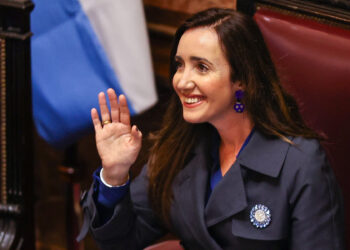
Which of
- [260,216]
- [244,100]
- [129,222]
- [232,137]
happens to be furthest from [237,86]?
[129,222]

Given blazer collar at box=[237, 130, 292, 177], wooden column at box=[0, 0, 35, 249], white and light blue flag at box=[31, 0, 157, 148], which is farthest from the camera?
white and light blue flag at box=[31, 0, 157, 148]

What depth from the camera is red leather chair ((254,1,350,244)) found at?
1.23 m

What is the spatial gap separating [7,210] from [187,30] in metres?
0.68

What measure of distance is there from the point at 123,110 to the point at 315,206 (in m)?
0.37

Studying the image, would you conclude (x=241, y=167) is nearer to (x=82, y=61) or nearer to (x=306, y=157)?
(x=306, y=157)

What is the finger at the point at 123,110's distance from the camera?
1.05 metres

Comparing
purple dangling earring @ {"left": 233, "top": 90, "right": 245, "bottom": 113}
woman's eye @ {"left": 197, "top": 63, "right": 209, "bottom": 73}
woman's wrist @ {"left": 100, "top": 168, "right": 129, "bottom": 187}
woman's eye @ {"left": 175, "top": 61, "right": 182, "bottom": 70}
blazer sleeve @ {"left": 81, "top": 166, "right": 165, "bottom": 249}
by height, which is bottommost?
blazer sleeve @ {"left": 81, "top": 166, "right": 165, "bottom": 249}

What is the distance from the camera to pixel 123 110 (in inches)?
41.9

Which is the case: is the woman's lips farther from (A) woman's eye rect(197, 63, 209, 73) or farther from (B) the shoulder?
(B) the shoulder

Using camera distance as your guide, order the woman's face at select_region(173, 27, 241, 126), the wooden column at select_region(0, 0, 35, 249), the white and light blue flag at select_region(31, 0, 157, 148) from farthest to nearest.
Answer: the white and light blue flag at select_region(31, 0, 157, 148), the wooden column at select_region(0, 0, 35, 249), the woman's face at select_region(173, 27, 241, 126)

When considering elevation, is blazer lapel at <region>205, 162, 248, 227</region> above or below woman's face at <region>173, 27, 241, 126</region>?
below

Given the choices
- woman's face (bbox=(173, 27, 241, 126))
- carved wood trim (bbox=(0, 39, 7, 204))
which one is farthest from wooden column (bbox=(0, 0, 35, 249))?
woman's face (bbox=(173, 27, 241, 126))

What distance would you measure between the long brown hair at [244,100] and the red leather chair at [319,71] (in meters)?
0.10

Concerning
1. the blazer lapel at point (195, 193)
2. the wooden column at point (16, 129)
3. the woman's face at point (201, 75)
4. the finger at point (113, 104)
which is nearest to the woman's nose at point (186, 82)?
the woman's face at point (201, 75)
